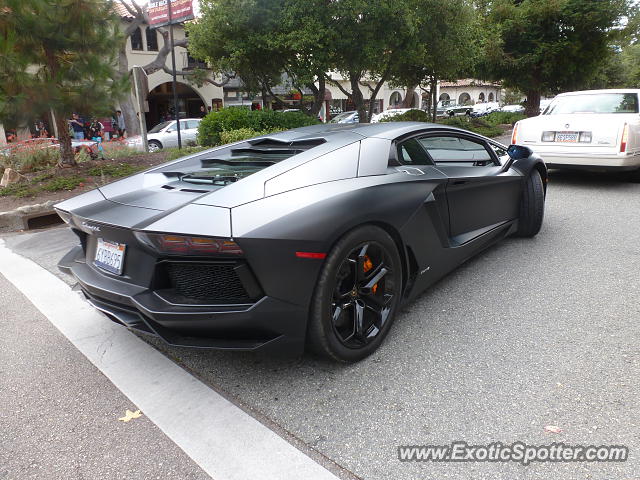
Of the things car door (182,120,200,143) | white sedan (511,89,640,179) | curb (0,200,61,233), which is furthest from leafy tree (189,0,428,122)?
curb (0,200,61,233)

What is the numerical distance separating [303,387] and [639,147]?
697 centimetres

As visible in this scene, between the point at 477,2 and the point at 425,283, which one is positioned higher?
the point at 477,2

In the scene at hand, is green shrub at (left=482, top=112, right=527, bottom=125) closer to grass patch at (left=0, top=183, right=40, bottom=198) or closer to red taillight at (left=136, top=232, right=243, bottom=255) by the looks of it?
grass patch at (left=0, top=183, right=40, bottom=198)

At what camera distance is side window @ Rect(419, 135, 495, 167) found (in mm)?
3810

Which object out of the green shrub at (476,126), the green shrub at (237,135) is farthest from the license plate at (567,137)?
the green shrub at (476,126)

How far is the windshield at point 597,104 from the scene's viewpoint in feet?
24.5

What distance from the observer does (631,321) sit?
10.6 ft

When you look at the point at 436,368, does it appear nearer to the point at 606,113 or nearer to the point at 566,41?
the point at 606,113

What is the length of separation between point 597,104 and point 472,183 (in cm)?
532

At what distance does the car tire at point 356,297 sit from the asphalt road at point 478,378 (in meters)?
0.17

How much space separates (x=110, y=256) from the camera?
8.68 feet

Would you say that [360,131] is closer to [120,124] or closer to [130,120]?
[130,120]

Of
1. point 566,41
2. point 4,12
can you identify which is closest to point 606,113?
point 4,12

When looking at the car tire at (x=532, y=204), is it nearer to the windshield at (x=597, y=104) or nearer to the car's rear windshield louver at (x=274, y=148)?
the car's rear windshield louver at (x=274, y=148)
